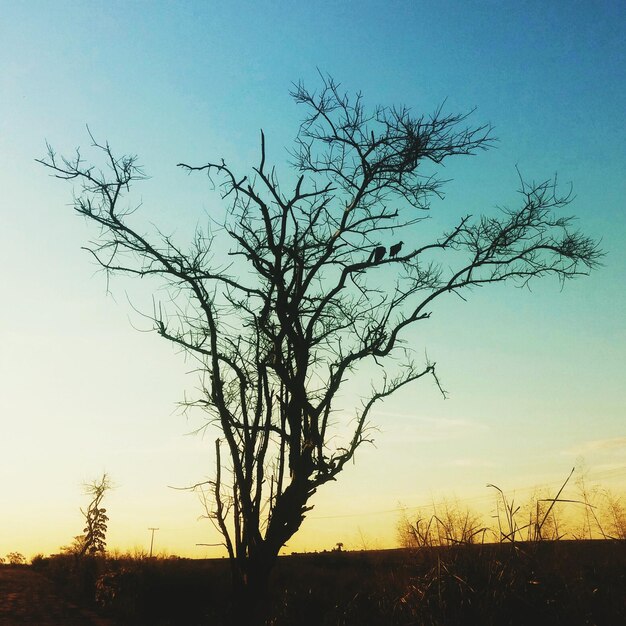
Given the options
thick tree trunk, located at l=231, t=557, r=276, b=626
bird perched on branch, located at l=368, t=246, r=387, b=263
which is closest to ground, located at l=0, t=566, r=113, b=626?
thick tree trunk, located at l=231, t=557, r=276, b=626

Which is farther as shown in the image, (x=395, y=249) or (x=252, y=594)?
(x=395, y=249)

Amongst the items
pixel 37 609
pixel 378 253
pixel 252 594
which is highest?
pixel 378 253

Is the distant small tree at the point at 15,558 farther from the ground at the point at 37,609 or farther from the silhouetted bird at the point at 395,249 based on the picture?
the silhouetted bird at the point at 395,249

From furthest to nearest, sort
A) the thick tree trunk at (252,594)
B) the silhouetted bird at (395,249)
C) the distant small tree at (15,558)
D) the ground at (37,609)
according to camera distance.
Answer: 1. the distant small tree at (15,558)
2. the ground at (37,609)
3. the silhouetted bird at (395,249)
4. the thick tree trunk at (252,594)

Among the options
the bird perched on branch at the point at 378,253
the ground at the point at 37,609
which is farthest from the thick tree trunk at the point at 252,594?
the ground at the point at 37,609

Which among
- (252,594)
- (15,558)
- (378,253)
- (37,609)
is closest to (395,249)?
(378,253)

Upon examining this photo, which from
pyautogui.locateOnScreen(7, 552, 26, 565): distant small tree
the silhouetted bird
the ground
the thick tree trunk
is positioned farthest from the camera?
pyautogui.locateOnScreen(7, 552, 26, 565): distant small tree

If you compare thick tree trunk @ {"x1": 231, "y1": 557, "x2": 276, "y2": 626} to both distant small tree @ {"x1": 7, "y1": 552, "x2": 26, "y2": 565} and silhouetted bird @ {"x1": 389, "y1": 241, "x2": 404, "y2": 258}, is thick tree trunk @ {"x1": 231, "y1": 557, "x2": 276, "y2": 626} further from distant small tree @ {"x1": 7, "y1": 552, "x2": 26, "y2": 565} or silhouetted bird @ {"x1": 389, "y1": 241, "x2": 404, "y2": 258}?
distant small tree @ {"x1": 7, "y1": 552, "x2": 26, "y2": 565}

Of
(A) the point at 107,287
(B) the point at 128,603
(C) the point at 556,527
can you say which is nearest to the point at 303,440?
(A) the point at 107,287

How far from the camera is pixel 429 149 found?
9.09m

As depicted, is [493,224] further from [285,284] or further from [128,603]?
[128,603]

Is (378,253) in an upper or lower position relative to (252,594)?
upper

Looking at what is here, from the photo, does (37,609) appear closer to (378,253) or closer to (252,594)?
(252,594)

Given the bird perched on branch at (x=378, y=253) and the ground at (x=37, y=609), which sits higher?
the bird perched on branch at (x=378, y=253)
